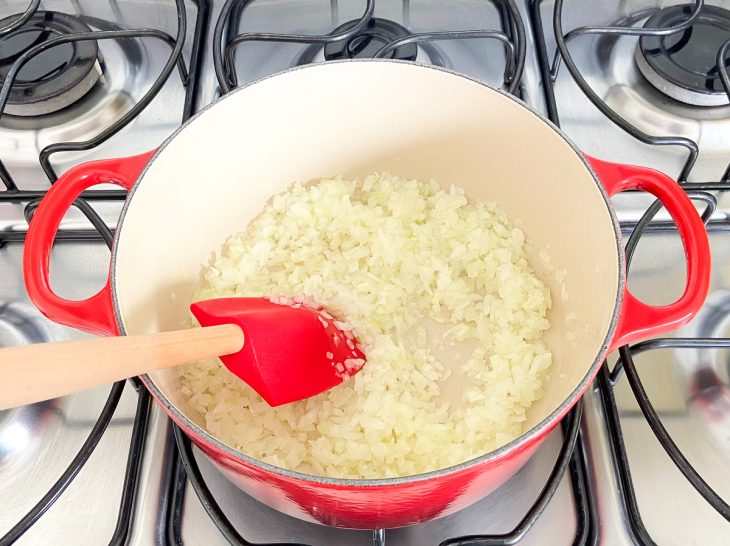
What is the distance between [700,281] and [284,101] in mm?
586

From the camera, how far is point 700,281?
0.70 metres

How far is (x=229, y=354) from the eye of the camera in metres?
0.79

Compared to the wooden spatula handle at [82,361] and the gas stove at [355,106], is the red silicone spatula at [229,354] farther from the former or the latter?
the gas stove at [355,106]

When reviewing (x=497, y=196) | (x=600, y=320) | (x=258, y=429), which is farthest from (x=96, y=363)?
(x=497, y=196)

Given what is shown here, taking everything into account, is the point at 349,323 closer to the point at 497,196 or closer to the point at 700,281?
the point at 497,196

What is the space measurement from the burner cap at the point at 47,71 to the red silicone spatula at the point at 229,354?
18.8 inches

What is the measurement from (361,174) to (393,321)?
263 mm

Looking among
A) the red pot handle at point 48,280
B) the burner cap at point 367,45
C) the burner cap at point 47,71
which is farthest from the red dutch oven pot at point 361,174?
the burner cap at point 47,71

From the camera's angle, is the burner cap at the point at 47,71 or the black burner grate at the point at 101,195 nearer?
the black burner grate at the point at 101,195

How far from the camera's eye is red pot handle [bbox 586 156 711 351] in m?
0.69

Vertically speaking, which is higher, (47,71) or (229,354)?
(47,71)

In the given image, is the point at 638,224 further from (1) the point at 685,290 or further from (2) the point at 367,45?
(2) the point at 367,45

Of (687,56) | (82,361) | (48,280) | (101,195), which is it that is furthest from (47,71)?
(687,56)

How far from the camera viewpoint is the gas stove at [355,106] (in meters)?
0.77
